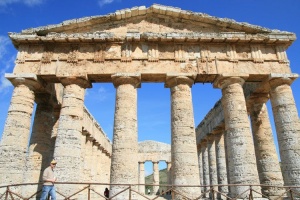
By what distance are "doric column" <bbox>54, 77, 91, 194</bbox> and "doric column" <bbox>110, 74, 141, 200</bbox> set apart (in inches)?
66.7

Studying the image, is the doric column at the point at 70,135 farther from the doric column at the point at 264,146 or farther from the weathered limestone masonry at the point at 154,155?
the weathered limestone masonry at the point at 154,155

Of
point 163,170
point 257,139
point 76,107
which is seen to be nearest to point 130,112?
point 76,107

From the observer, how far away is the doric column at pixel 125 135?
1133 centimetres

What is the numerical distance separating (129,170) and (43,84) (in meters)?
6.57

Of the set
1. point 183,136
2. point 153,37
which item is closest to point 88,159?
point 183,136

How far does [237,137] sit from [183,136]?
8.23 feet

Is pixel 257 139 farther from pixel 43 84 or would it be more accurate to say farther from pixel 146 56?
pixel 43 84

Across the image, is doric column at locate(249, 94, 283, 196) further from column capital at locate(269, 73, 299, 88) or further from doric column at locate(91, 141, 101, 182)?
doric column at locate(91, 141, 101, 182)

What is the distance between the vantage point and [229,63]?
1356cm

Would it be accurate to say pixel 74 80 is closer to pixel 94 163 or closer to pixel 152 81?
pixel 152 81

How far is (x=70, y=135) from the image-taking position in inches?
475

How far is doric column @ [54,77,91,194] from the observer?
37.7ft

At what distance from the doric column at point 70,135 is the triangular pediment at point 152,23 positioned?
2.98 meters

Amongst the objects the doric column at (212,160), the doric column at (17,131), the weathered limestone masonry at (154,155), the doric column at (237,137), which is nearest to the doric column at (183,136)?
the doric column at (237,137)
